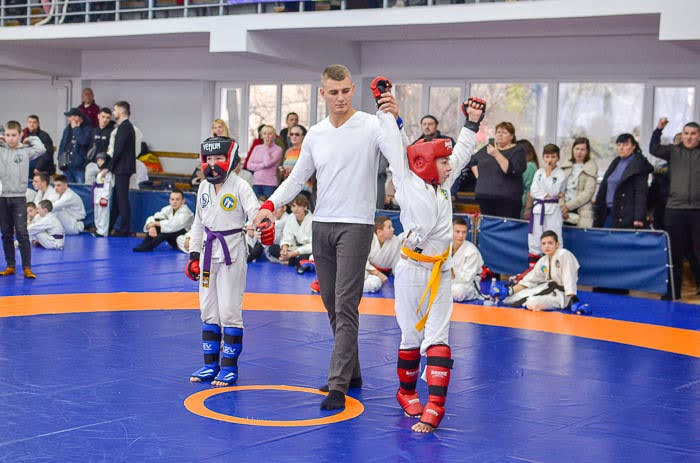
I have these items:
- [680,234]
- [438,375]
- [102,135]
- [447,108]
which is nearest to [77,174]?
[102,135]

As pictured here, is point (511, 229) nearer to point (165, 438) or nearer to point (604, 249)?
point (604, 249)

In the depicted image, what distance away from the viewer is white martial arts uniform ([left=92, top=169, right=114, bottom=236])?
45.6ft

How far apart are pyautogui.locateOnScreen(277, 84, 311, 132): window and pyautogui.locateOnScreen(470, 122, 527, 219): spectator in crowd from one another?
576cm

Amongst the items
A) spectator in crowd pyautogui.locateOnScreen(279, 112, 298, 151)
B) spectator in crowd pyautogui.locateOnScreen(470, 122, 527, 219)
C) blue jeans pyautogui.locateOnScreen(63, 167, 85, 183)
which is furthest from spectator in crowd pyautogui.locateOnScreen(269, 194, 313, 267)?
blue jeans pyautogui.locateOnScreen(63, 167, 85, 183)

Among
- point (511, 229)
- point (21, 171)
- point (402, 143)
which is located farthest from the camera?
point (511, 229)

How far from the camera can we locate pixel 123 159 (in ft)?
44.6

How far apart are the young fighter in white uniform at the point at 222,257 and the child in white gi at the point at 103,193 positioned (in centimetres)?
865

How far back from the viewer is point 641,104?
12820mm

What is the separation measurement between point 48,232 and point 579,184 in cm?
673

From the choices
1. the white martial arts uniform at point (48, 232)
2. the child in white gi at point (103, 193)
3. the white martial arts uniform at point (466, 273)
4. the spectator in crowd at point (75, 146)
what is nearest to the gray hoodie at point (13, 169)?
the white martial arts uniform at point (48, 232)

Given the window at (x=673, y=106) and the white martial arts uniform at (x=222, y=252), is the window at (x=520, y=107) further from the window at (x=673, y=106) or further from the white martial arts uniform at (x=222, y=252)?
the white martial arts uniform at (x=222, y=252)

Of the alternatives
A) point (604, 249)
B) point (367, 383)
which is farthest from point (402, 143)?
point (604, 249)

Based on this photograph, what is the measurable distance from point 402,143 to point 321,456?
1680mm

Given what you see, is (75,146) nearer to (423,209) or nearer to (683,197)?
(683,197)
